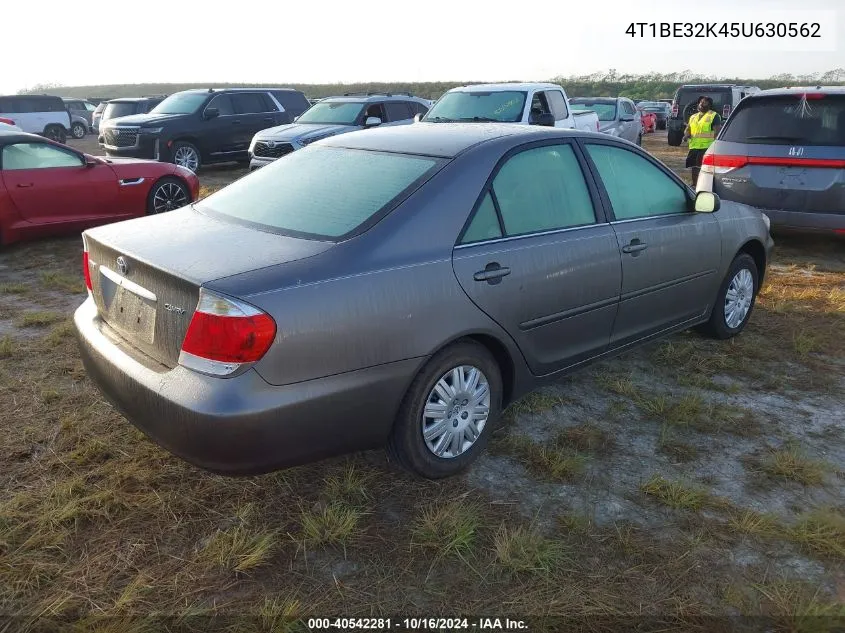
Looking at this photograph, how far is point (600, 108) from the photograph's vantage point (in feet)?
58.2

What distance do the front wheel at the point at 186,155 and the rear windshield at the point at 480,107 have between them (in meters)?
5.63

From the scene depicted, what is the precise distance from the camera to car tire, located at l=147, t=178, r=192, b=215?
861 centimetres

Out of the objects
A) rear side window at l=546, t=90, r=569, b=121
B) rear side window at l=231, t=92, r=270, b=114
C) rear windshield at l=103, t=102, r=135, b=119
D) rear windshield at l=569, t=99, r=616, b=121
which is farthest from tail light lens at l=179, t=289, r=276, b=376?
rear windshield at l=103, t=102, r=135, b=119

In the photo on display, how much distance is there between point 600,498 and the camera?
10.3 ft

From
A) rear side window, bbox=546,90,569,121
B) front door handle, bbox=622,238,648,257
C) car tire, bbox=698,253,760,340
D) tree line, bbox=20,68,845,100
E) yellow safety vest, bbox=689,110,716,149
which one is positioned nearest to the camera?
front door handle, bbox=622,238,648,257

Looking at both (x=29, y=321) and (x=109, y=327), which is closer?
(x=109, y=327)

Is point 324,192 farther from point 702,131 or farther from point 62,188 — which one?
point 702,131

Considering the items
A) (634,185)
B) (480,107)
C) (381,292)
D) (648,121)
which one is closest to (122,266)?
(381,292)

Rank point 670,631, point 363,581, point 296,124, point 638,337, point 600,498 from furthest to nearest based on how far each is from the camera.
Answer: point 296,124, point 638,337, point 600,498, point 363,581, point 670,631

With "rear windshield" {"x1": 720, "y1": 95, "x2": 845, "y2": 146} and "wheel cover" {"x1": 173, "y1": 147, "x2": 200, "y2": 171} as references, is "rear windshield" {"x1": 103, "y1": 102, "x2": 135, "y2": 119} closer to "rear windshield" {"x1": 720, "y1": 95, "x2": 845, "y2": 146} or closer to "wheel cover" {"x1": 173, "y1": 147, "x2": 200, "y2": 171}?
"wheel cover" {"x1": 173, "y1": 147, "x2": 200, "y2": 171}

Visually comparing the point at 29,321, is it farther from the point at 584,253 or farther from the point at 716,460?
the point at 716,460

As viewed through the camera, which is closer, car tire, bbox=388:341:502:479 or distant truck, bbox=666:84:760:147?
car tire, bbox=388:341:502:479

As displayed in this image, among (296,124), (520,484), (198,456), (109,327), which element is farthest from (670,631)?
(296,124)

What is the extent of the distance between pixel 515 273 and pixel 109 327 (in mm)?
1895
